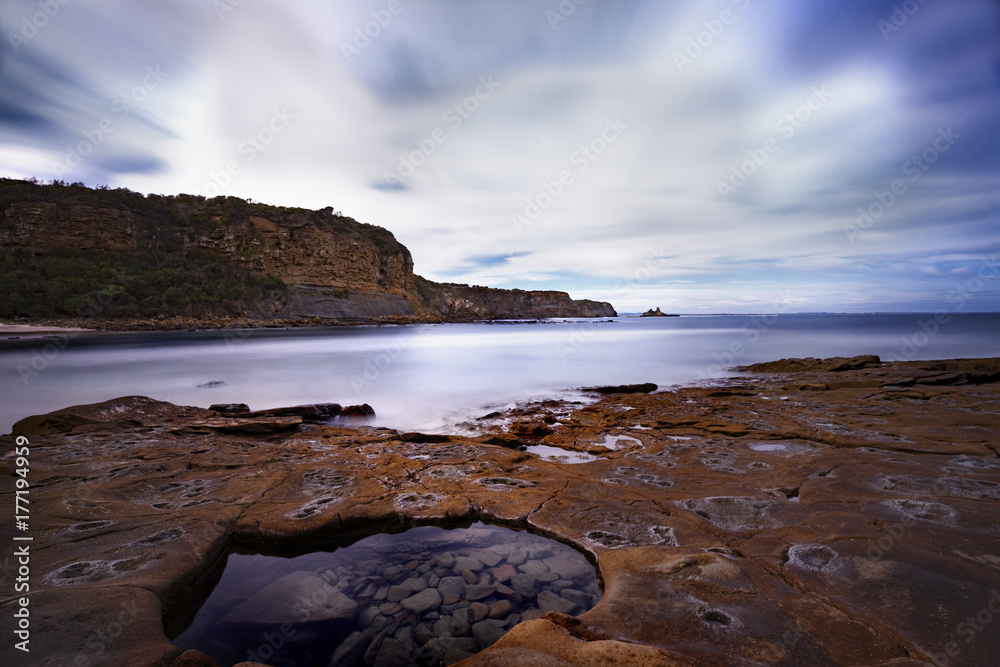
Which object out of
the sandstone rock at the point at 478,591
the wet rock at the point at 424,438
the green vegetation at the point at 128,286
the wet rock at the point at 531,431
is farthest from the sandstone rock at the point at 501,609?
the green vegetation at the point at 128,286

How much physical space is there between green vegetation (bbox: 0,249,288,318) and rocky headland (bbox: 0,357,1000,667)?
48.2 meters

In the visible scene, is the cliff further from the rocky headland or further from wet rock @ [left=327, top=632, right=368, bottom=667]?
wet rock @ [left=327, top=632, right=368, bottom=667]

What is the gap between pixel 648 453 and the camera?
18.3 ft

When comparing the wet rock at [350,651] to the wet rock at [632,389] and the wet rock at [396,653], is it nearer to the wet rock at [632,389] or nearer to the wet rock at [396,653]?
the wet rock at [396,653]

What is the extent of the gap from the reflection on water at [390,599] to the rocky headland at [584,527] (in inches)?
1.1

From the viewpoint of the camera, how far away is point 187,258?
5119 centimetres

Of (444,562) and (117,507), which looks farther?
(117,507)

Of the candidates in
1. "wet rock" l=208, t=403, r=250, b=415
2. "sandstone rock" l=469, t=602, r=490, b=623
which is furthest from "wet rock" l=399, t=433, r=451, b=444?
"wet rock" l=208, t=403, r=250, b=415

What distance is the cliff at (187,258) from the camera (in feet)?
133

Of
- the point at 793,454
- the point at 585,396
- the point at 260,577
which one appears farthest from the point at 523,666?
the point at 585,396

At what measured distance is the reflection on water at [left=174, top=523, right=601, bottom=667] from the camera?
2477 millimetres

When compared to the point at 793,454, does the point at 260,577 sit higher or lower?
lower

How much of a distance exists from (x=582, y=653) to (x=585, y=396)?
10011 millimetres

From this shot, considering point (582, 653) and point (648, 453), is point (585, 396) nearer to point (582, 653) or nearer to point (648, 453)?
point (648, 453)
